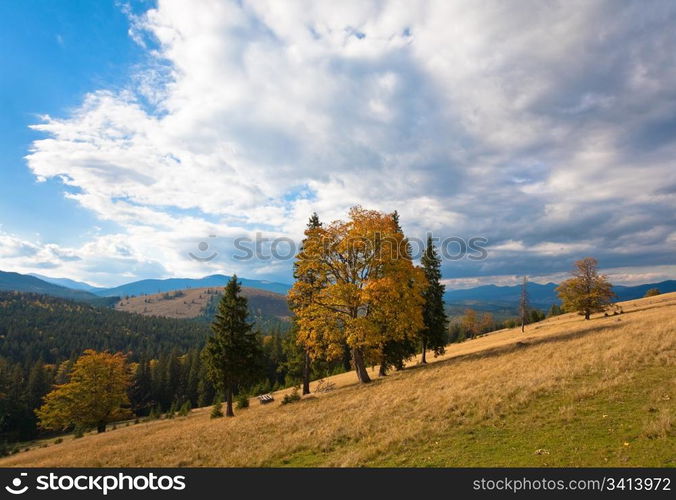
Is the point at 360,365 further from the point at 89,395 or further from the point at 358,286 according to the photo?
the point at 89,395

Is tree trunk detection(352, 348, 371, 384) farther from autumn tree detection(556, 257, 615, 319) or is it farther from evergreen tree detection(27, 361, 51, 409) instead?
evergreen tree detection(27, 361, 51, 409)

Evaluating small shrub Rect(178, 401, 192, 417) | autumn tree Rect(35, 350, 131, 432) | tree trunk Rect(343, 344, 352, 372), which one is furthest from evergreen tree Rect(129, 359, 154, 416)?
tree trunk Rect(343, 344, 352, 372)

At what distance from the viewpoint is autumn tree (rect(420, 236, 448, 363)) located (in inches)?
1510

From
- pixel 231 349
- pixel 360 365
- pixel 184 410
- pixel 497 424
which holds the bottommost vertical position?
pixel 184 410

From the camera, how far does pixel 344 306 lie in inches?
1082

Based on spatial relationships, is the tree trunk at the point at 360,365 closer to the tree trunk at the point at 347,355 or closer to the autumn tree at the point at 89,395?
the tree trunk at the point at 347,355

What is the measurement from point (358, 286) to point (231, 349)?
50.0ft

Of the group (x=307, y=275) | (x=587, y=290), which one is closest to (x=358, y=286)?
(x=307, y=275)

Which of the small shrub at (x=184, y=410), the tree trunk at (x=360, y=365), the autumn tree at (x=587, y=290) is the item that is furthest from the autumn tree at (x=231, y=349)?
the autumn tree at (x=587, y=290)

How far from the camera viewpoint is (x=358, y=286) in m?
27.9

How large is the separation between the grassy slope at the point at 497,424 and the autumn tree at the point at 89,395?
39.5 m

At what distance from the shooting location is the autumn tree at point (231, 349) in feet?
109
